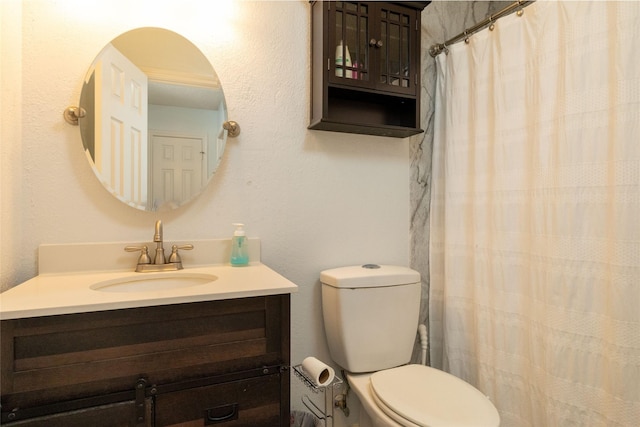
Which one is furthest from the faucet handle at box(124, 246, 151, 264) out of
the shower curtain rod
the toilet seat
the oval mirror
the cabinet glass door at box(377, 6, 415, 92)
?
the shower curtain rod

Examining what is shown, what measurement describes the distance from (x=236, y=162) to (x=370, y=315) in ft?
2.67

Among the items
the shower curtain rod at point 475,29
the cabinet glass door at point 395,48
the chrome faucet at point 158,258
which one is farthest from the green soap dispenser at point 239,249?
the shower curtain rod at point 475,29

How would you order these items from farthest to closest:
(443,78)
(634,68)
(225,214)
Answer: (443,78) → (225,214) → (634,68)

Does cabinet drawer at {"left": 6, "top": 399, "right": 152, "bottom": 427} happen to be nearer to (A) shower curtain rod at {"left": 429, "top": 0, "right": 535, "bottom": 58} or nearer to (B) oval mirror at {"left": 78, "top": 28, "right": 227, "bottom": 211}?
(B) oval mirror at {"left": 78, "top": 28, "right": 227, "bottom": 211}

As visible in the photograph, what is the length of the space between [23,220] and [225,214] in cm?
65

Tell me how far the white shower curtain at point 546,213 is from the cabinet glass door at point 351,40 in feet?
1.56

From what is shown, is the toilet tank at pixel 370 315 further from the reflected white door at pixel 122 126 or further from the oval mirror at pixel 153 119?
the reflected white door at pixel 122 126

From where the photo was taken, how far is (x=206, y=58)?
136 cm

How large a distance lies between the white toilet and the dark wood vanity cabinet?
426 mm

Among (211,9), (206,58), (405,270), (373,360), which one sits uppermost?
(211,9)

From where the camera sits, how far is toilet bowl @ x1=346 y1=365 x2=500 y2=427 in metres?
1.05

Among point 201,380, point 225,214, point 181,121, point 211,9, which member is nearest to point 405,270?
point 225,214

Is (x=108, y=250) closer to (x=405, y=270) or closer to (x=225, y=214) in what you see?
(x=225, y=214)

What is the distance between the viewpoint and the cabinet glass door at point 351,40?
56.0 inches
